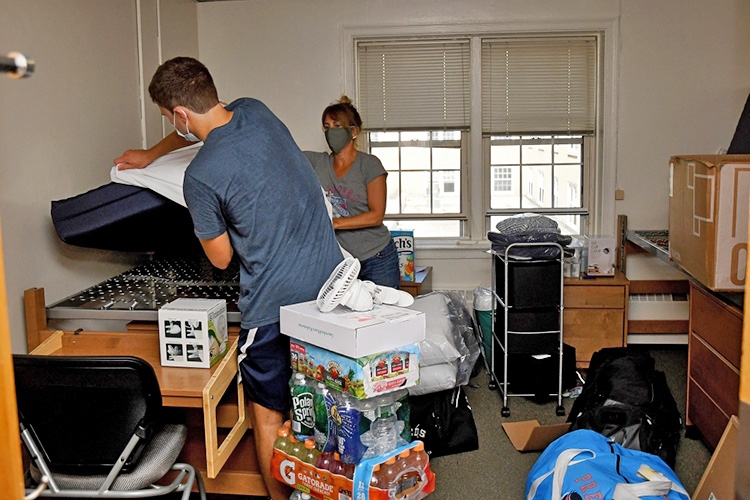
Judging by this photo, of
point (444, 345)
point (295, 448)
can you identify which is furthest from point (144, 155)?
point (444, 345)

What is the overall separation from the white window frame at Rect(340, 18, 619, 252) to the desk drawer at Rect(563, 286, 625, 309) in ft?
1.82

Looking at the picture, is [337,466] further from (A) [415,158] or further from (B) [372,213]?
(A) [415,158]

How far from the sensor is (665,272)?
442cm

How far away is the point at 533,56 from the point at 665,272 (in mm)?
1558

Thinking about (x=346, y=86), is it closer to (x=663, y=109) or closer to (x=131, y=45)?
(x=131, y=45)

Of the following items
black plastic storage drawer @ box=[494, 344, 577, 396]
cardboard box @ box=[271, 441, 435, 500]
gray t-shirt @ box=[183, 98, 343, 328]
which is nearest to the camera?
cardboard box @ box=[271, 441, 435, 500]

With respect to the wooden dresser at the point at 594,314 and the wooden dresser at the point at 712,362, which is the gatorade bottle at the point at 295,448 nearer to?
the wooden dresser at the point at 712,362

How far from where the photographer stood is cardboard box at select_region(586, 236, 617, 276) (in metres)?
4.08

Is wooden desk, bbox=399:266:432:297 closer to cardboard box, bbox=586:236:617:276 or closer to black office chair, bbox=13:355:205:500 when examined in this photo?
cardboard box, bbox=586:236:617:276

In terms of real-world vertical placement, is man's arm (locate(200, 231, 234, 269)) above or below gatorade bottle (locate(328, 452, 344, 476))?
above

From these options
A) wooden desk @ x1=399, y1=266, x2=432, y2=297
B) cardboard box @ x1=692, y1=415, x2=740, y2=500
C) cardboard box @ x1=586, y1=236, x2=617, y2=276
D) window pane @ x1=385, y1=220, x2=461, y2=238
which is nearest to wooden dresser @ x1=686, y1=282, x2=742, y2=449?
cardboard box @ x1=692, y1=415, x2=740, y2=500

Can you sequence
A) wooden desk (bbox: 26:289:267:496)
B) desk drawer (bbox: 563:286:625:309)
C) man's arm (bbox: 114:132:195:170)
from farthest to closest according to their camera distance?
1. desk drawer (bbox: 563:286:625:309)
2. man's arm (bbox: 114:132:195:170)
3. wooden desk (bbox: 26:289:267:496)

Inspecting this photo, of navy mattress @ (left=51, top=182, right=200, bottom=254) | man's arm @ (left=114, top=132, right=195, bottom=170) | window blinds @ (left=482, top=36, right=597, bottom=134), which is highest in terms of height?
window blinds @ (left=482, top=36, right=597, bottom=134)

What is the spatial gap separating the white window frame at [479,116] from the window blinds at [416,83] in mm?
70
